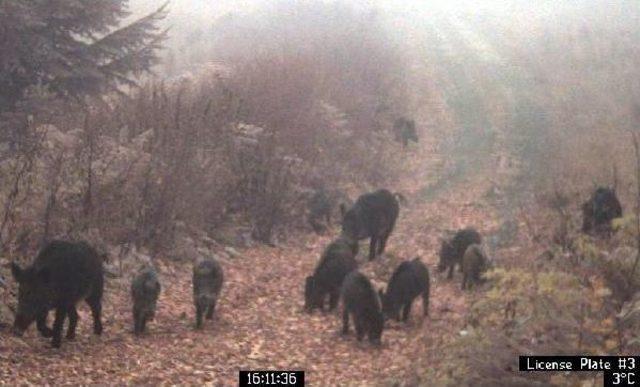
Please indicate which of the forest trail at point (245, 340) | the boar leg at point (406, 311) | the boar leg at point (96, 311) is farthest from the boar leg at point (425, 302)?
the boar leg at point (96, 311)

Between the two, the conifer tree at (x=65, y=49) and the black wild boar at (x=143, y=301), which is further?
the conifer tree at (x=65, y=49)

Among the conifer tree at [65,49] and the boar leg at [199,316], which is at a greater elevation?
the conifer tree at [65,49]

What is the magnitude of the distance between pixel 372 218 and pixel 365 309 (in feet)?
14.1

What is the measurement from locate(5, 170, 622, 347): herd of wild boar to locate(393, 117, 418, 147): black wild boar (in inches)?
423

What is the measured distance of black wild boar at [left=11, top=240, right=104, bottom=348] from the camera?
783 centimetres

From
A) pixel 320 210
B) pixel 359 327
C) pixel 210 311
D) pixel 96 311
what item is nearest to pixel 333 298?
pixel 359 327

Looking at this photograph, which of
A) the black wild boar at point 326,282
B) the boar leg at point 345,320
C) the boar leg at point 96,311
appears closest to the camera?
the boar leg at point 96,311

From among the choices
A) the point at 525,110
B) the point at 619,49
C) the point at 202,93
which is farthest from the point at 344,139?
the point at 619,49

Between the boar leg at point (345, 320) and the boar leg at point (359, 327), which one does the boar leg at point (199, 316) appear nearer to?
the boar leg at point (345, 320)

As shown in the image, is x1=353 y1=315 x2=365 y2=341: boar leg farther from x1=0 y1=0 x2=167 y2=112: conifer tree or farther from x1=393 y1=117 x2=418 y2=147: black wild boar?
x1=393 y1=117 x2=418 y2=147: black wild boar

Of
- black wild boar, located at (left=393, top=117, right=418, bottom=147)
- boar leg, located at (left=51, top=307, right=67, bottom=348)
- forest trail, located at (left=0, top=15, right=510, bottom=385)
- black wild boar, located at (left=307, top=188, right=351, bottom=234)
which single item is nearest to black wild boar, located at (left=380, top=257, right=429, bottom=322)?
forest trail, located at (left=0, top=15, right=510, bottom=385)

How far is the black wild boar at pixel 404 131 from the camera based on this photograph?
2466cm

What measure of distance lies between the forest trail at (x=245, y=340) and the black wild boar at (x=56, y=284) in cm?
27

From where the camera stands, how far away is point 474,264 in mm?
11844
